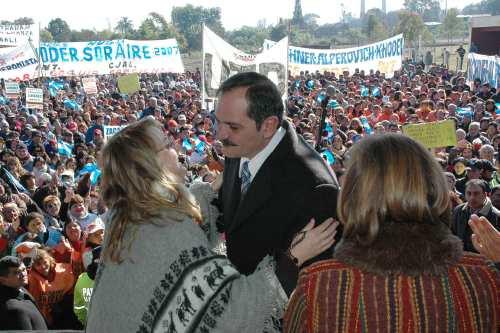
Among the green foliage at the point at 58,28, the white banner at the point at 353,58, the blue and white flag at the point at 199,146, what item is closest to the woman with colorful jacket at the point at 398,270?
the blue and white flag at the point at 199,146

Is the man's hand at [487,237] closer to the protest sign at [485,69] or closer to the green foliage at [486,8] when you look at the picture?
the protest sign at [485,69]

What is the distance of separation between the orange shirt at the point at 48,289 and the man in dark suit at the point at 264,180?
110 inches

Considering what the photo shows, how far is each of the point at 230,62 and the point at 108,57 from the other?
9889 millimetres

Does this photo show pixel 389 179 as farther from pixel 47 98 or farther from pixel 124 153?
pixel 47 98

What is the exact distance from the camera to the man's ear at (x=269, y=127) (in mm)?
2643

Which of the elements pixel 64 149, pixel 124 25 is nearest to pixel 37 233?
pixel 64 149

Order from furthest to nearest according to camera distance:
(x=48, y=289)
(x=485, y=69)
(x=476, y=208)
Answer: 1. (x=485, y=69)
2. (x=476, y=208)
3. (x=48, y=289)

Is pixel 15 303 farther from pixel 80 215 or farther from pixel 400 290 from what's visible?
pixel 80 215

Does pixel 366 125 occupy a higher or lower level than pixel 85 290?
lower

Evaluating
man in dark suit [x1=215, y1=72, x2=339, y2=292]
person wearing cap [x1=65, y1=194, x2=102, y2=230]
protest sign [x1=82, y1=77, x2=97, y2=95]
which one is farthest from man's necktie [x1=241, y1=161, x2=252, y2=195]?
protest sign [x1=82, y1=77, x2=97, y2=95]

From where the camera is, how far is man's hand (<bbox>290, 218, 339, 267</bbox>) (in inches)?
80.3

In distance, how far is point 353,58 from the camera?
834 inches

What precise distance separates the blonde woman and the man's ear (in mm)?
632

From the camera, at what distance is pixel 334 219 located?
7.28ft
